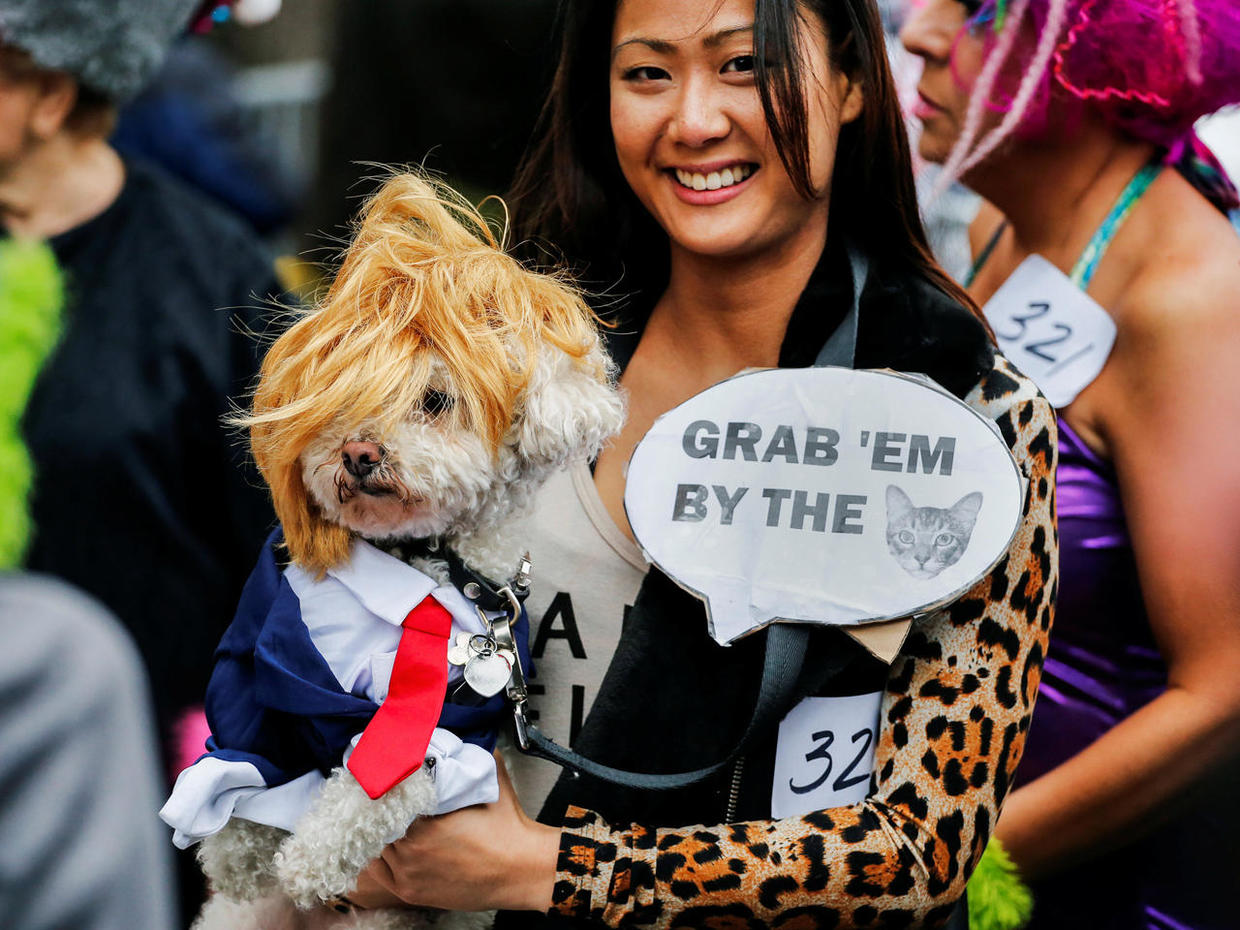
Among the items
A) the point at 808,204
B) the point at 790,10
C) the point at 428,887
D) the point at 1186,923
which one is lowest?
the point at 1186,923

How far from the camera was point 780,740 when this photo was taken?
1546 mm

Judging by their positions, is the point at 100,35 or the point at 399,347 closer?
→ the point at 399,347

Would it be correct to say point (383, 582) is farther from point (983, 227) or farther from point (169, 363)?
point (983, 227)

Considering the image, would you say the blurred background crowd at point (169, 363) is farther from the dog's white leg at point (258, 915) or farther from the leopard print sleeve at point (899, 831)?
the leopard print sleeve at point (899, 831)

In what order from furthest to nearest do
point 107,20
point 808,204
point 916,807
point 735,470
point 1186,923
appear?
point 107,20 → point 1186,923 → point 808,204 → point 735,470 → point 916,807

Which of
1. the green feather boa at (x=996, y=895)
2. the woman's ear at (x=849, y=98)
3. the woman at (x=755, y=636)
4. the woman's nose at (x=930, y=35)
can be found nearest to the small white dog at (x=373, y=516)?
the woman at (x=755, y=636)

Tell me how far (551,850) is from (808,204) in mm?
842

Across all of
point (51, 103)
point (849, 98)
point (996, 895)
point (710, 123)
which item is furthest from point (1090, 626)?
point (51, 103)

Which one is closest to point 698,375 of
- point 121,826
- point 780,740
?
point 780,740

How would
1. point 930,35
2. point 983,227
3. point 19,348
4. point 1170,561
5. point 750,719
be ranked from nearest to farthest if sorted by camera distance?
point 750,719
point 1170,561
point 930,35
point 19,348
point 983,227

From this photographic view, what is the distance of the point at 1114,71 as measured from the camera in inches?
83.6

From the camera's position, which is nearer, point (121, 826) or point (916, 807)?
point (121, 826)

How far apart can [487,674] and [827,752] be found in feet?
1.32

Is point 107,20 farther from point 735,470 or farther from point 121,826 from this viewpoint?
point 121,826
